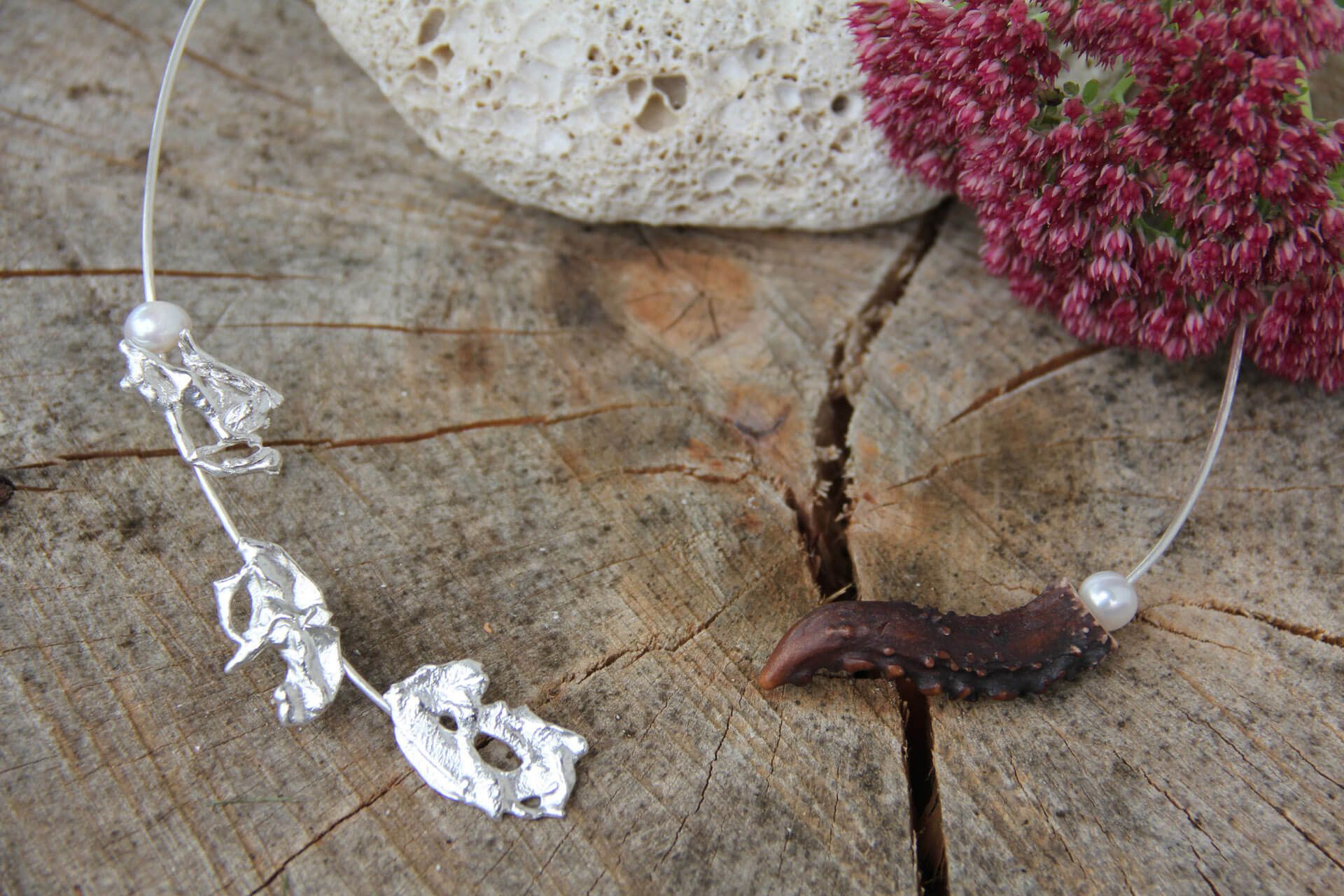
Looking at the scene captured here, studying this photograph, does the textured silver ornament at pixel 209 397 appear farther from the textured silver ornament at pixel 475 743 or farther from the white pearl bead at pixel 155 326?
the textured silver ornament at pixel 475 743

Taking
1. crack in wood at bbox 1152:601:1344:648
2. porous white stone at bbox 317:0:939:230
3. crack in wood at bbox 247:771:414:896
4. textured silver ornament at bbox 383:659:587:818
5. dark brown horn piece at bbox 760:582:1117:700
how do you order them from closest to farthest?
crack in wood at bbox 247:771:414:896
textured silver ornament at bbox 383:659:587:818
dark brown horn piece at bbox 760:582:1117:700
crack in wood at bbox 1152:601:1344:648
porous white stone at bbox 317:0:939:230

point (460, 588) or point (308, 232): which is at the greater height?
point (308, 232)

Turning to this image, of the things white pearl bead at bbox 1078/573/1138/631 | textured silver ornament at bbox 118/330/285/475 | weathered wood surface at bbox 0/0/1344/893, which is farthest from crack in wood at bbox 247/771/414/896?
white pearl bead at bbox 1078/573/1138/631

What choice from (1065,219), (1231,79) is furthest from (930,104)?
(1231,79)

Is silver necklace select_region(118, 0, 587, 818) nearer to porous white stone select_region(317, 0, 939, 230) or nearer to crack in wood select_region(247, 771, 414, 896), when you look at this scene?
crack in wood select_region(247, 771, 414, 896)

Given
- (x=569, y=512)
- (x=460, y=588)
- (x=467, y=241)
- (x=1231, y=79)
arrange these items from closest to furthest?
(x=1231, y=79) → (x=460, y=588) → (x=569, y=512) → (x=467, y=241)

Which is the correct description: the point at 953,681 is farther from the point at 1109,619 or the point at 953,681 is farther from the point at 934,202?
the point at 934,202

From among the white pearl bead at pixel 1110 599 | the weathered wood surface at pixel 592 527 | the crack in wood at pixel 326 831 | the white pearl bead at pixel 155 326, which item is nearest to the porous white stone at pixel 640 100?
the weathered wood surface at pixel 592 527

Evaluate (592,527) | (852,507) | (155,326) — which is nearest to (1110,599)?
(852,507)

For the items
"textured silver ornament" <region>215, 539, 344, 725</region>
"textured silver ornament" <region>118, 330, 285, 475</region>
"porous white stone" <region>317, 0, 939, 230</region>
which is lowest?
"textured silver ornament" <region>215, 539, 344, 725</region>
